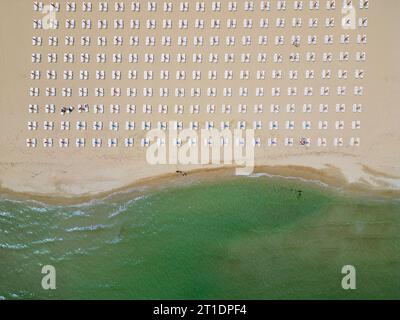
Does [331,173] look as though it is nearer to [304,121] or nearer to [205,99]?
[304,121]

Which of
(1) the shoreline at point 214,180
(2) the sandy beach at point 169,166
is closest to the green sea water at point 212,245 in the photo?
(1) the shoreline at point 214,180

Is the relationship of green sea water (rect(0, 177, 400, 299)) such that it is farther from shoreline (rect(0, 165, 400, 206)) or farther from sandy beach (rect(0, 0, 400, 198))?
sandy beach (rect(0, 0, 400, 198))

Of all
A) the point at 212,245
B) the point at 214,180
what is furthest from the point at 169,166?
the point at 212,245

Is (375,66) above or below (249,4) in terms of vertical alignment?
below

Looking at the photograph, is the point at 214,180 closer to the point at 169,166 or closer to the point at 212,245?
the point at 169,166

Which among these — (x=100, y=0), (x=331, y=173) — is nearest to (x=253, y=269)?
(x=331, y=173)

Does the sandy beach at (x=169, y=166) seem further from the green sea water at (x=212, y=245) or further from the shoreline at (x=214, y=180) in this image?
the green sea water at (x=212, y=245)

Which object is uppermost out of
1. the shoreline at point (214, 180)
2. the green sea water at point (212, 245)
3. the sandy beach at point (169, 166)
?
the sandy beach at point (169, 166)
